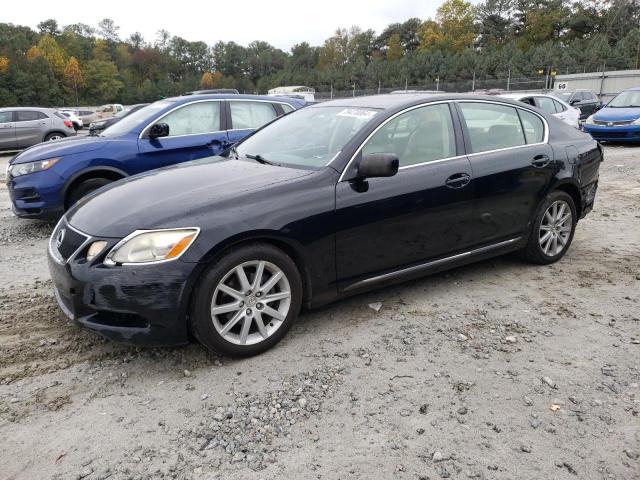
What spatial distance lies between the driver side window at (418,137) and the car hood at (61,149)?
13.3 feet

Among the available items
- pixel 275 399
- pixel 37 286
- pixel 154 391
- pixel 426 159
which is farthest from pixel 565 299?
pixel 37 286

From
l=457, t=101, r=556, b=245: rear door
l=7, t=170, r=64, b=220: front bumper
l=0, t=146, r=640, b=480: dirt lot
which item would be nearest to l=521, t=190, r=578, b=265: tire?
l=457, t=101, r=556, b=245: rear door

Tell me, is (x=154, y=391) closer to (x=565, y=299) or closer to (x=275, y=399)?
(x=275, y=399)

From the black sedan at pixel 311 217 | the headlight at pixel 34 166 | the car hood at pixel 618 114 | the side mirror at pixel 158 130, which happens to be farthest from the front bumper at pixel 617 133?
the headlight at pixel 34 166

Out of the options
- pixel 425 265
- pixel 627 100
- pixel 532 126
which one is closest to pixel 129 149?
pixel 425 265

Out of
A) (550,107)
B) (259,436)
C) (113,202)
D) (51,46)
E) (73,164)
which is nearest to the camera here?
(259,436)

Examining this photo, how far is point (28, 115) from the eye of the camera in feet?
53.6

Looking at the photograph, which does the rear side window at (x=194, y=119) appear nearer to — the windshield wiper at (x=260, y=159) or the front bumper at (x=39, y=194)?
the front bumper at (x=39, y=194)

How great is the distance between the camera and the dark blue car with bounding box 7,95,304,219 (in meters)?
6.26

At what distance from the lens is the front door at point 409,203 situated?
3.65 m

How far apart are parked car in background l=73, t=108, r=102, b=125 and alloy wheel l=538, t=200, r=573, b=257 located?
32.6 metres

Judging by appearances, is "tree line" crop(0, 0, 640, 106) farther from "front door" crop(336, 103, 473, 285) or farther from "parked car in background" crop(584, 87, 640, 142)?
"front door" crop(336, 103, 473, 285)

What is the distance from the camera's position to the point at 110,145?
6523 mm

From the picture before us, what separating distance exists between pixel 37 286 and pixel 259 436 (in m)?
3.02
